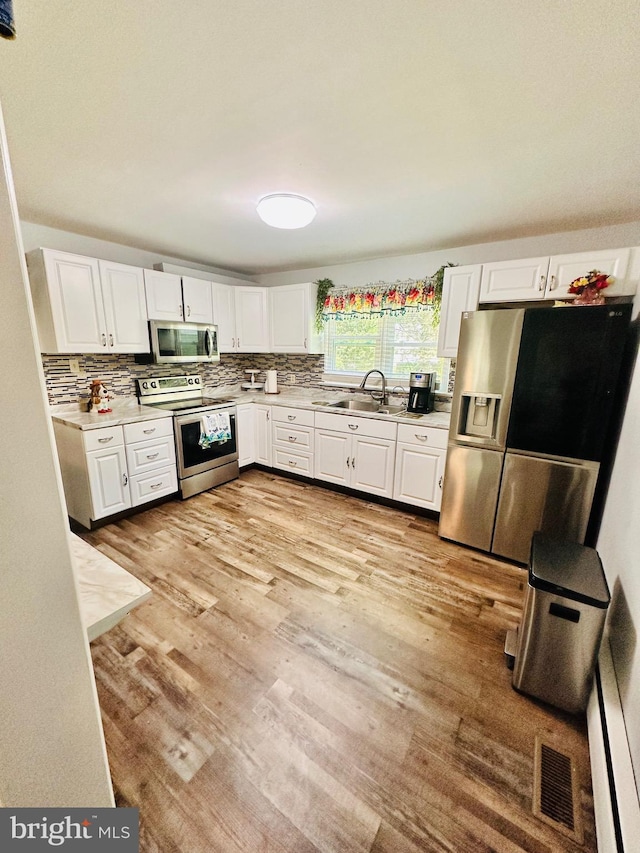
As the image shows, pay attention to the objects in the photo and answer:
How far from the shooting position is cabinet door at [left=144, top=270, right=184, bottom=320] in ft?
10.1

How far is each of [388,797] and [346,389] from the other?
10.6 feet

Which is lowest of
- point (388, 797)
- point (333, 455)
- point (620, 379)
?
point (388, 797)

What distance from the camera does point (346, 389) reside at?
153 inches

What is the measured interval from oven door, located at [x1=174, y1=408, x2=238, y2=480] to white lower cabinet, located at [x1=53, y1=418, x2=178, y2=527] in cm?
9

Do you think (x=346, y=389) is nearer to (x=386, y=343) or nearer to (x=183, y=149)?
(x=386, y=343)

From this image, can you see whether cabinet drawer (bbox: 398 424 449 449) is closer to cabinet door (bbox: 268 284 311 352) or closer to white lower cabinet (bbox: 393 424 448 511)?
white lower cabinet (bbox: 393 424 448 511)

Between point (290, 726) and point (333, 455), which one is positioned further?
point (333, 455)

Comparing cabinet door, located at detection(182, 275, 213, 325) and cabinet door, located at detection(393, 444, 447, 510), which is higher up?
cabinet door, located at detection(182, 275, 213, 325)

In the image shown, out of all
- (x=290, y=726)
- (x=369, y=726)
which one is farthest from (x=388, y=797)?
(x=290, y=726)

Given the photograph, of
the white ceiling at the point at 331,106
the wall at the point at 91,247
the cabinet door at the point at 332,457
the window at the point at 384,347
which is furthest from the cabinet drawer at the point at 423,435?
the wall at the point at 91,247

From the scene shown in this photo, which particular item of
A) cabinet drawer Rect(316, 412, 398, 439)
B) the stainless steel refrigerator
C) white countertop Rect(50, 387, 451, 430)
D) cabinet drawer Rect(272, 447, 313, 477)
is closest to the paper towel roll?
white countertop Rect(50, 387, 451, 430)

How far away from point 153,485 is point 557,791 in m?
3.09

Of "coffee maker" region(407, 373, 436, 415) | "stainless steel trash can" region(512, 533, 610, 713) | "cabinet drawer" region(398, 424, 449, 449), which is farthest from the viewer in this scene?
"coffee maker" region(407, 373, 436, 415)

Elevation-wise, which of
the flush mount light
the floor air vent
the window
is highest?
the flush mount light
